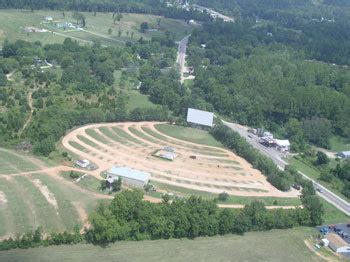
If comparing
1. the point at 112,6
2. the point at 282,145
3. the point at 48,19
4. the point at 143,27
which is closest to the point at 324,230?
the point at 282,145

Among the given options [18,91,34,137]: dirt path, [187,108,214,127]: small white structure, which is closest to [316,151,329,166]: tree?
[187,108,214,127]: small white structure

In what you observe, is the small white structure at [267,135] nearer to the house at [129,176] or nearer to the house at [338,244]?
the house at [129,176]

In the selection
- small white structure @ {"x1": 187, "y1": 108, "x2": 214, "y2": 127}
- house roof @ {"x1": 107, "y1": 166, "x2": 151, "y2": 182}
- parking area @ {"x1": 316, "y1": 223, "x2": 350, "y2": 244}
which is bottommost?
parking area @ {"x1": 316, "y1": 223, "x2": 350, "y2": 244}

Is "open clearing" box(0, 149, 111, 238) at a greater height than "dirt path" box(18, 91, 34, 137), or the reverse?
"dirt path" box(18, 91, 34, 137)

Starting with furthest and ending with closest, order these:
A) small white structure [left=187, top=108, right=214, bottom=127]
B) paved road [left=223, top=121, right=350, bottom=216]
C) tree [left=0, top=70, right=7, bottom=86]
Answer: tree [left=0, top=70, right=7, bottom=86]
small white structure [left=187, top=108, right=214, bottom=127]
paved road [left=223, top=121, right=350, bottom=216]

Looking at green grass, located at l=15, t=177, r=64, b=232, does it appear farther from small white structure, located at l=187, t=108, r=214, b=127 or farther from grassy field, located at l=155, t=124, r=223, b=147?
small white structure, located at l=187, t=108, r=214, b=127

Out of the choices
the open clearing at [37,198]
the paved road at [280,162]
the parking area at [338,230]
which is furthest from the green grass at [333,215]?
the open clearing at [37,198]

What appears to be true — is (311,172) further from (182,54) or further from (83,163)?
(182,54)
